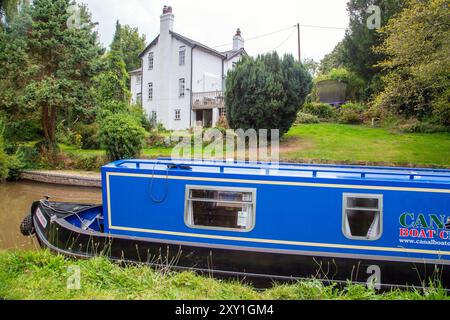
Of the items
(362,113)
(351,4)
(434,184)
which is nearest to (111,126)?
(434,184)

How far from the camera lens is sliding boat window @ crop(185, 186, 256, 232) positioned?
472cm

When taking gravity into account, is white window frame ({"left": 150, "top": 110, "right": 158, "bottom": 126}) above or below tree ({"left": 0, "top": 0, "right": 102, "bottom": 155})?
below

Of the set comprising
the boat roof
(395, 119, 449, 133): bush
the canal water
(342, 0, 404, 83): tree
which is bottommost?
the canal water

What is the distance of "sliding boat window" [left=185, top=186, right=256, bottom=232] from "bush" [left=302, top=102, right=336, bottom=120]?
17.3 m

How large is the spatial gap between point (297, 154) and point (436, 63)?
5834mm

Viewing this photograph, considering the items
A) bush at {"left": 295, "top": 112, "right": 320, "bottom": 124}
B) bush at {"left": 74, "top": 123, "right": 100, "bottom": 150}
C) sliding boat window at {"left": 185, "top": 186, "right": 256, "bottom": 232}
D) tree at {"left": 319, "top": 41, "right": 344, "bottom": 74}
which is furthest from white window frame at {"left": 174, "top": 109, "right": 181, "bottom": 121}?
sliding boat window at {"left": 185, "top": 186, "right": 256, "bottom": 232}

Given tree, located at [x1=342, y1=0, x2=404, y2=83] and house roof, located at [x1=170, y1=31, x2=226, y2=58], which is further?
house roof, located at [x1=170, y1=31, x2=226, y2=58]

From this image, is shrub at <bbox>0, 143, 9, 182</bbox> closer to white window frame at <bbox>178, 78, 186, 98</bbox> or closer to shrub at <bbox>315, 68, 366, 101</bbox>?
white window frame at <bbox>178, 78, 186, 98</bbox>

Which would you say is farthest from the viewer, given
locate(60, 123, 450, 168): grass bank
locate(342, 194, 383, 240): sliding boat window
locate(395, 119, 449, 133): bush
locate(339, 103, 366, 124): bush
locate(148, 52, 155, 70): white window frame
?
locate(148, 52, 155, 70): white window frame

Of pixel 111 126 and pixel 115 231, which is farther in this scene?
pixel 111 126

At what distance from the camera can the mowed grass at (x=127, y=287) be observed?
9.49 ft

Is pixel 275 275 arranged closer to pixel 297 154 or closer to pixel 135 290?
pixel 135 290

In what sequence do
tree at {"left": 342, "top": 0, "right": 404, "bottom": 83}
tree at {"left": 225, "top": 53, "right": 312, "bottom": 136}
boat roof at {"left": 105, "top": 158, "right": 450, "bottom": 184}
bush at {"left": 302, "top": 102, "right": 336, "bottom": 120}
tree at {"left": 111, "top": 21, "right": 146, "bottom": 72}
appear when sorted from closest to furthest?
boat roof at {"left": 105, "top": 158, "right": 450, "bottom": 184} → tree at {"left": 225, "top": 53, "right": 312, "bottom": 136} → tree at {"left": 342, "top": 0, "right": 404, "bottom": 83} → bush at {"left": 302, "top": 102, "right": 336, "bottom": 120} → tree at {"left": 111, "top": 21, "right": 146, "bottom": 72}

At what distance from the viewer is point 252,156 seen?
14.1 m
